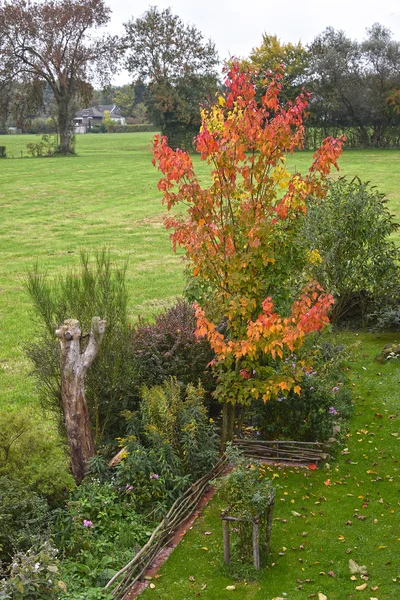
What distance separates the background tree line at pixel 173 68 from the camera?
152ft

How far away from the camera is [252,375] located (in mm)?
9125

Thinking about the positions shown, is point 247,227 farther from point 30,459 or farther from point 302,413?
point 30,459

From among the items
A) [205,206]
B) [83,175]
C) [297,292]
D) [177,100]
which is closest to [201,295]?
[205,206]

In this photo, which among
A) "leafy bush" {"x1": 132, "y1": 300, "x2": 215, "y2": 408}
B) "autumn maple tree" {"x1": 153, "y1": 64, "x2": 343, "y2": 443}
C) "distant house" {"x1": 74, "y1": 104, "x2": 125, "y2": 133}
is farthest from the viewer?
"distant house" {"x1": 74, "y1": 104, "x2": 125, "y2": 133}

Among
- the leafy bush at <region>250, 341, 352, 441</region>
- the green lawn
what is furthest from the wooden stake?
the green lawn

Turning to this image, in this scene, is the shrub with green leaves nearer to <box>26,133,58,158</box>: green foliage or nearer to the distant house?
<box>26,133,58,158</box>: green foliage

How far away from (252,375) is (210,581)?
322 centimetres

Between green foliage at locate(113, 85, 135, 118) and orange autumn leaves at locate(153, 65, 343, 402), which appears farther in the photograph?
green foliage at locate(113, 85, 135, 118)

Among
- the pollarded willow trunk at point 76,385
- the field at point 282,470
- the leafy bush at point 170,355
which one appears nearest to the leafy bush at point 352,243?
the field at point 282,470

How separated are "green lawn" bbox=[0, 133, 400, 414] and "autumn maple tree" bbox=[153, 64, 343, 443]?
4.22 meters

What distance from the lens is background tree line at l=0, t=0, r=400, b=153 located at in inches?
1823

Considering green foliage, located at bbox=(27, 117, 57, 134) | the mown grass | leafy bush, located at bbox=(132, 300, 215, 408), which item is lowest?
the mown grass

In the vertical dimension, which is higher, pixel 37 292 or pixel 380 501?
pixel 37 292

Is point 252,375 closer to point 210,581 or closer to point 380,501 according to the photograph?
point 380,501
